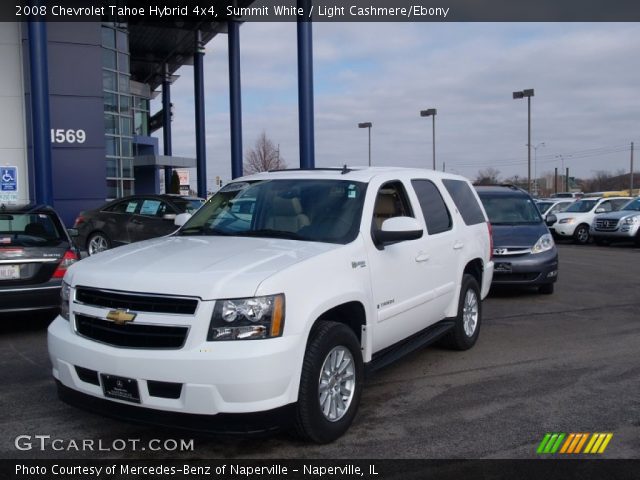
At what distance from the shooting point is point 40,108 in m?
17.5

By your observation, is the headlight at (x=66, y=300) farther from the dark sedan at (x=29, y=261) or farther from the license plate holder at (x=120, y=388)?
the dark sedan at (x=29, y=261)

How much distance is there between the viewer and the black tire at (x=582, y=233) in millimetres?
23297

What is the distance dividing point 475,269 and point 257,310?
161 inches

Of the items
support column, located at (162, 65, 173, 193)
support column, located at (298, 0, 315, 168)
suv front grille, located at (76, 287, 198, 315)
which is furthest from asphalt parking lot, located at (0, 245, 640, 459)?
support column, located at (162, 65, 173, 193)

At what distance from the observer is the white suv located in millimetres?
3693

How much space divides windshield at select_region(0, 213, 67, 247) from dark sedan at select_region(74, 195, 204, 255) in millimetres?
5491

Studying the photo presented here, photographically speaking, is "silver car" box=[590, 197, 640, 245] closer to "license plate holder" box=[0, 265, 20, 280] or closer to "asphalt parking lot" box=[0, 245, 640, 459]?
"asphalt parking lot" box=[0, 245, 640, 459]

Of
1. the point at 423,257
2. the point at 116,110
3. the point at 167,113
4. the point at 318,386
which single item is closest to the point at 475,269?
the point at 423,257

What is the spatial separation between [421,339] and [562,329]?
2956mm

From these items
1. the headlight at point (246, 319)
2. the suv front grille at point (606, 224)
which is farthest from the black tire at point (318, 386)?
the suv front grille at point (606, 224)

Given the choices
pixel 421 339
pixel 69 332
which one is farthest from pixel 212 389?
pixel 421 339

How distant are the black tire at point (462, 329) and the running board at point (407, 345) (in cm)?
15

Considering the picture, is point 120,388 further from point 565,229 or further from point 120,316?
point 565,229

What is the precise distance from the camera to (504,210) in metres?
11.4
